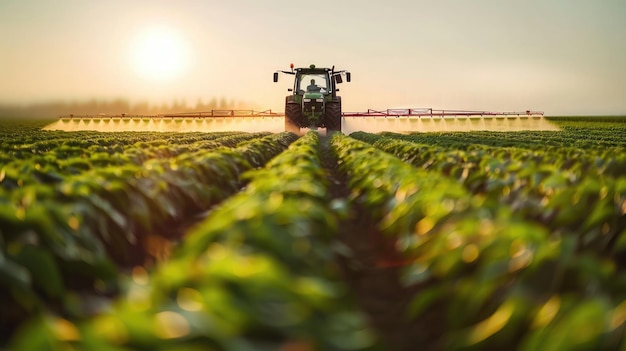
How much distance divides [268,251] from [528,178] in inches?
147

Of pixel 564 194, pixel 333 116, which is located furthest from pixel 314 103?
pixel 564 194

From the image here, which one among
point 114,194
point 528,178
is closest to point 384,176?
point 528,178

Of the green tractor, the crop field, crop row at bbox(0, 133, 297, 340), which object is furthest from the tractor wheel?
the crop field

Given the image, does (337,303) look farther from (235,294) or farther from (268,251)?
(268,251)

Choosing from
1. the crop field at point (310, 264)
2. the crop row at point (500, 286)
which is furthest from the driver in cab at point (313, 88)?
the crop row at point (500, 286)

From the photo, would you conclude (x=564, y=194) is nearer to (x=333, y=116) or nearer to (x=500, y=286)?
(x=500, y=286)

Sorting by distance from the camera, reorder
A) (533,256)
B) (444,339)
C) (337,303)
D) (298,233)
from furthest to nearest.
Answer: (298,233) → (444,339) → (533,256) → (337,303)

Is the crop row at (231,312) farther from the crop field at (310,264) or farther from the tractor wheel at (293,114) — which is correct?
the tractor wheel at (293,114)

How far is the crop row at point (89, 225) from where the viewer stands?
3391 mm

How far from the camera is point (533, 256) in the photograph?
284cm

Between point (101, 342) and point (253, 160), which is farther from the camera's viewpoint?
point (253, 160)

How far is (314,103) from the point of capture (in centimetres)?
2786

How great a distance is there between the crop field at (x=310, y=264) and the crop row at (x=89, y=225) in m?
0.01

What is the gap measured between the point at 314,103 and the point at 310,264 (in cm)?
2481
